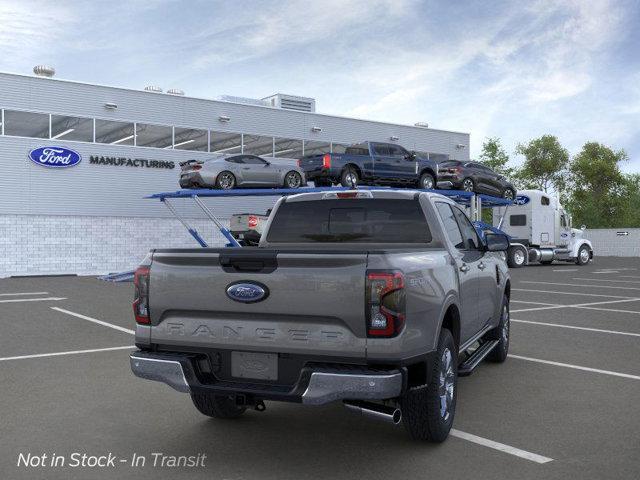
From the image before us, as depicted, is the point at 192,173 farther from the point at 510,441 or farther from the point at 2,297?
the point at 510,441

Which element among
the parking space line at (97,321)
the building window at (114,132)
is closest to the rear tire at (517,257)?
the building window at (114,132)

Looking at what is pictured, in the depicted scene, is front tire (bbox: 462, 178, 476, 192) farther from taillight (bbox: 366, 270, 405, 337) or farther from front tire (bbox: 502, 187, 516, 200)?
taillight (bbox: 366, 270, 405, 337)

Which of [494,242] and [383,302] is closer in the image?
[383,302]

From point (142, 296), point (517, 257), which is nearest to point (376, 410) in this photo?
point (142, 296)

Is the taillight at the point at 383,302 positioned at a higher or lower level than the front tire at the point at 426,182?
lower

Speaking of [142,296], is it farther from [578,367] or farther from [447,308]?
[578,367]

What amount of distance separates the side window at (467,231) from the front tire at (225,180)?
17675 mm

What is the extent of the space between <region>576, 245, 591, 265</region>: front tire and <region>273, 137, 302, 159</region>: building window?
14.9 metres

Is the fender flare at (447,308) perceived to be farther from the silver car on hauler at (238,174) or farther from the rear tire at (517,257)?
the rear tire at (517,257)

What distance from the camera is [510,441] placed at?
16.2 ft

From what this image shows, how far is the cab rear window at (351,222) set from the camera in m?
5.77

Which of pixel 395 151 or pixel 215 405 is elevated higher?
pixel 395 151

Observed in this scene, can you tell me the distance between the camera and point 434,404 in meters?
4.64

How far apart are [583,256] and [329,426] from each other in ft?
103
